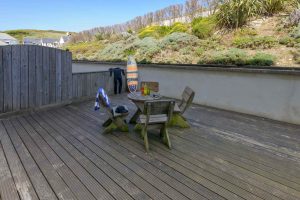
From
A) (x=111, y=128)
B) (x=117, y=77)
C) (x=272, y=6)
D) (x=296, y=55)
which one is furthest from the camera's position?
(x=272, y=6)

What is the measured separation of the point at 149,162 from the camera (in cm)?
263

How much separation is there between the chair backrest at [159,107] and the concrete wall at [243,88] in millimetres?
2456

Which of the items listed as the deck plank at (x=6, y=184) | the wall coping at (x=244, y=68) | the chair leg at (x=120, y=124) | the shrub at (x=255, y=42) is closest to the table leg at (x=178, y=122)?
the chair leg at (x=120, y=124)

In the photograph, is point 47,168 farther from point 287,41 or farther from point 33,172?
point 287,41

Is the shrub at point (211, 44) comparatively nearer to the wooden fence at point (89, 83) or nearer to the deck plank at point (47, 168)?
the wooden fence at point (89, 83)

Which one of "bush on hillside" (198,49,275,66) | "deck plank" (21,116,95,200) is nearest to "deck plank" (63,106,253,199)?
"deck plank" (21,116,95,200)

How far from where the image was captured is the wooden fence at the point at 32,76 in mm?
4445

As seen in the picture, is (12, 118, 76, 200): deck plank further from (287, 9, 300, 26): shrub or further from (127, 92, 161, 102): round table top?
(287, 9, 300, 26): shrub

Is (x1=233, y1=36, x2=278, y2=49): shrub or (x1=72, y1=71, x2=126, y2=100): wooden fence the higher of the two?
(x1=233, y1=36, x2=278, y2=49): shrub

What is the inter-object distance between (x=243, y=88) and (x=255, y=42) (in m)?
3.88

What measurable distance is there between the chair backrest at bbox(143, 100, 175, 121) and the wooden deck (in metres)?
0.48

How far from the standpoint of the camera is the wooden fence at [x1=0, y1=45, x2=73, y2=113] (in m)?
4.45

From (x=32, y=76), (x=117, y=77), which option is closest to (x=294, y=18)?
(x=117, y=77)

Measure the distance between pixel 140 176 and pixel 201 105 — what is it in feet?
11.7
